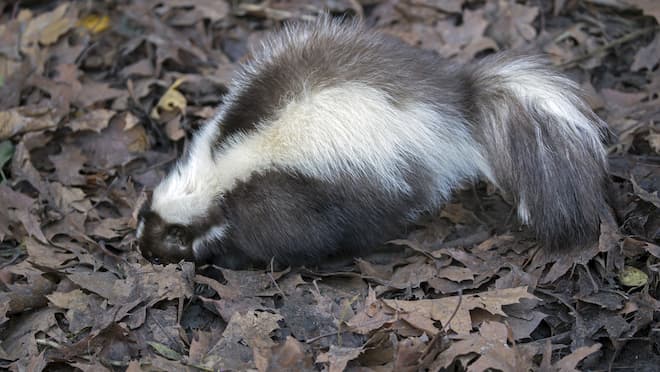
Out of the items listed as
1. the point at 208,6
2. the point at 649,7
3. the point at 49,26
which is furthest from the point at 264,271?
the point at 649,7

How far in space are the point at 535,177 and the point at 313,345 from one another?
136cm

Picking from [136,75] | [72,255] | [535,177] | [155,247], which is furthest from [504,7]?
[72,255]

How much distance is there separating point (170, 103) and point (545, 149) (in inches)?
109

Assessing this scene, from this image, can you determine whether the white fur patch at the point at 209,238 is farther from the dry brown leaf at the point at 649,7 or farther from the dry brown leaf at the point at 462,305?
the dry brown leaf at the point at 649,7

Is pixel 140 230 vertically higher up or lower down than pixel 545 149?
lower down

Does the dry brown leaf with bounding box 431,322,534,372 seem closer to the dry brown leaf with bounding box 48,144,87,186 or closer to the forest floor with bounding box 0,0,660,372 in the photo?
the forest floor with bounding box 0,0,660,372

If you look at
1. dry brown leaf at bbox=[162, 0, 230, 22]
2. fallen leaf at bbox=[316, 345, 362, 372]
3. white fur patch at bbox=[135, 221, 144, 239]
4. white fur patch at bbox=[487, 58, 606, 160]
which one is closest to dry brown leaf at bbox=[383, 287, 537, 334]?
fallen leaf at bbox=[316, 345, 362, 372]

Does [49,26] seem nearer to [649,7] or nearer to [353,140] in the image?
[353,140]

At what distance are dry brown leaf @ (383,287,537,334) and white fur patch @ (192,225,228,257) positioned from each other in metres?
0.96

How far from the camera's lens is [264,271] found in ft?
13.9

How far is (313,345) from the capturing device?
12.1ft

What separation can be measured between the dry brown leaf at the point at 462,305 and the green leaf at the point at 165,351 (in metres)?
1.06

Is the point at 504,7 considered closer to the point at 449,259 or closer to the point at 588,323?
the point at 449,259

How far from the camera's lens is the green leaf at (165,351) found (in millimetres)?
3744
